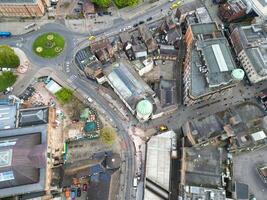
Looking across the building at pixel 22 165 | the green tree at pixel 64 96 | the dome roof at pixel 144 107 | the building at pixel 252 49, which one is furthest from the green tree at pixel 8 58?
the building at pixel 252 49

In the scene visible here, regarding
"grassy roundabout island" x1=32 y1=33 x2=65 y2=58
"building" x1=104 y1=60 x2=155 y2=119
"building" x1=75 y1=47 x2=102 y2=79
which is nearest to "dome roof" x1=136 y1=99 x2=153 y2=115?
"building" x1=104 y1=60 x2=155 y2=119

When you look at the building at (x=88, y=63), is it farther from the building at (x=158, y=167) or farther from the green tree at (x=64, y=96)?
the building at (x=158, y=167)

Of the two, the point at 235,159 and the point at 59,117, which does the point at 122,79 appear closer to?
the point at 59,117

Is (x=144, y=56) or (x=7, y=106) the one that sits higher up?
(x=144, y=56)

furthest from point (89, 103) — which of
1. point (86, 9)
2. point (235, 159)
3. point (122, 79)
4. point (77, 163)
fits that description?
point (235, 159)

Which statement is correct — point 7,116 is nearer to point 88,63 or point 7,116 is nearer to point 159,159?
point 88,63

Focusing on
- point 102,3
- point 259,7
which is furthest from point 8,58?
point 259,7

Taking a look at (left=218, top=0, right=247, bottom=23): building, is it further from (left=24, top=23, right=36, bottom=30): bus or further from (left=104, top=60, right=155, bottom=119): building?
(left=24, top=23, right=36, bottom=30): bus
